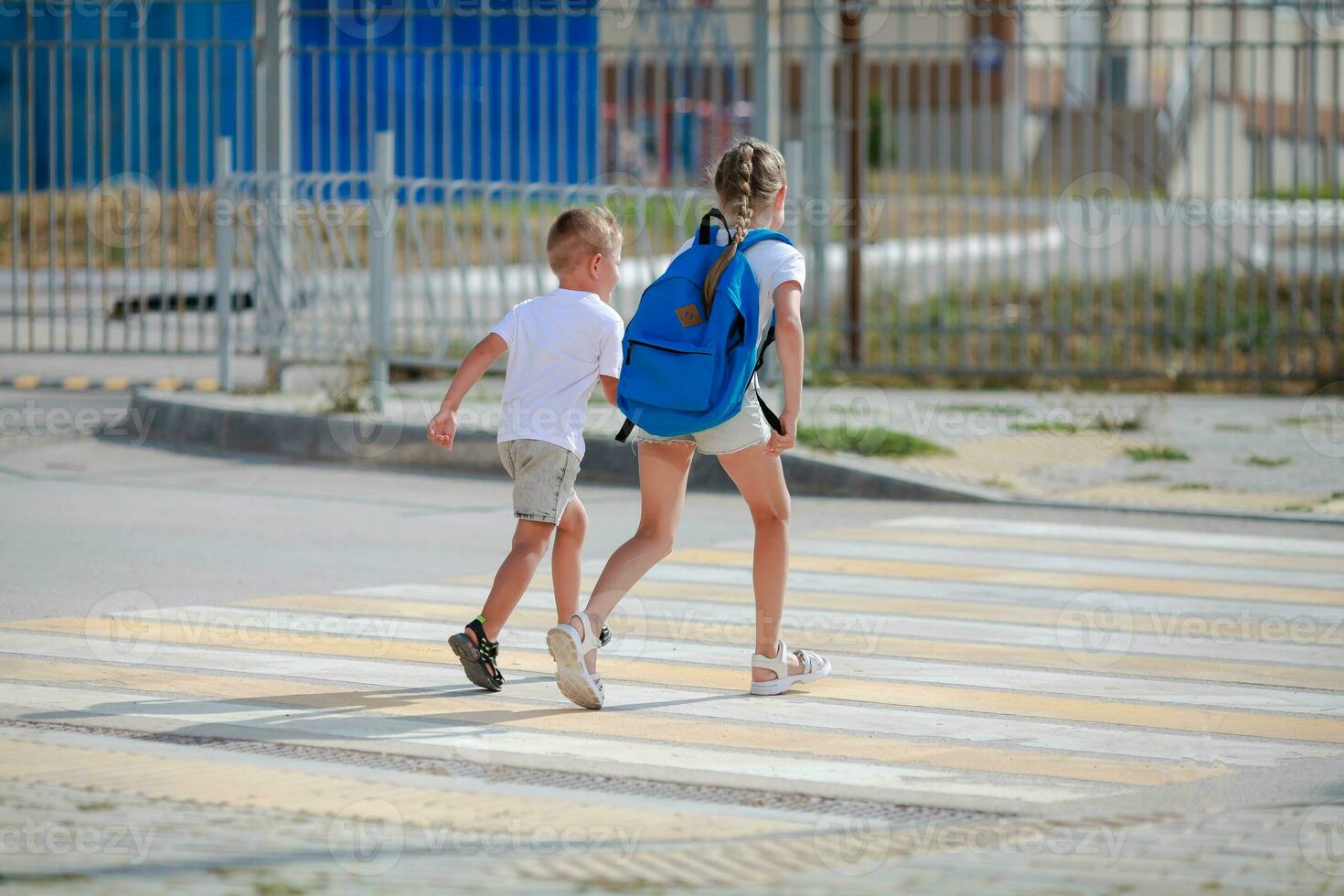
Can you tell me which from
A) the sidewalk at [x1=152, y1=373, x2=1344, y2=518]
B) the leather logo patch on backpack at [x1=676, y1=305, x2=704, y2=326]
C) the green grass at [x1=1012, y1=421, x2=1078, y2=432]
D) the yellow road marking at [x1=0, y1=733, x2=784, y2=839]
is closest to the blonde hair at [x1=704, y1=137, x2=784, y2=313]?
the leather logo patch on backpack at [x1=676, y1=305, x2=704, y2=326]

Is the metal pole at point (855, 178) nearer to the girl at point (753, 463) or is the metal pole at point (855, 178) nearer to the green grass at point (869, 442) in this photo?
the green grass at point (869, 442)

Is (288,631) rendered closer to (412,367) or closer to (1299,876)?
(1299,876)

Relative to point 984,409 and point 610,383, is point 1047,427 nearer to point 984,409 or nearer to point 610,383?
point 984,409

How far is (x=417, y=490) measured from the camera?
451 inches

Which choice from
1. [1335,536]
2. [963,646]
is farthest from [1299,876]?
[1335,536]

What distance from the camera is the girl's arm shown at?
6.02 meters

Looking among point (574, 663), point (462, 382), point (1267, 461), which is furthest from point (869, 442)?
point (574, 663)

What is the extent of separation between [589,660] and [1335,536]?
17.5ft

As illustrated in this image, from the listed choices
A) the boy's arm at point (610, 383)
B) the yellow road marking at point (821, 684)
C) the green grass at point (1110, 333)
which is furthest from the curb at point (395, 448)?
the boy's arm at point (610, 383)

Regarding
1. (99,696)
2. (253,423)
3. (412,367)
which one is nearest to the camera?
(99,696)

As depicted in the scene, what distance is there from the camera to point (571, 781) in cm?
512

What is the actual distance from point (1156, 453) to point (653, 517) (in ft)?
22.0

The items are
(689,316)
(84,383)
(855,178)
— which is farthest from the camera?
(855,178)

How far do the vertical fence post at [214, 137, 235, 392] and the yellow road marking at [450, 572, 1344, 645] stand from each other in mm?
6138
